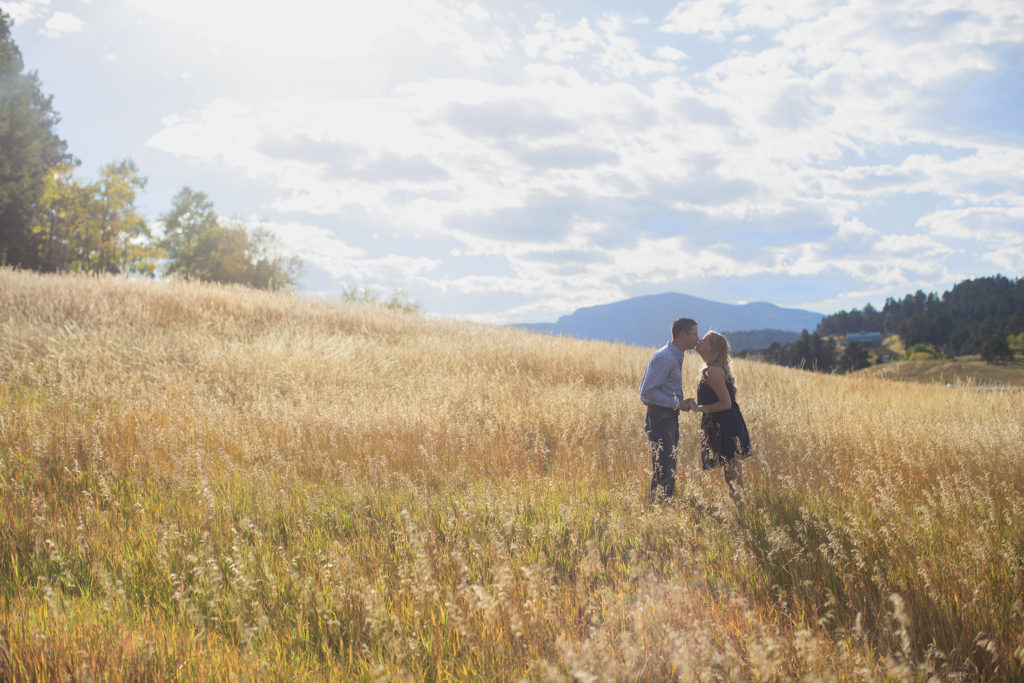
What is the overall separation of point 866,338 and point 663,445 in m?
149

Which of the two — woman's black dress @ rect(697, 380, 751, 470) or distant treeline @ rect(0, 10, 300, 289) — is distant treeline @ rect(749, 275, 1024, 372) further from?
woman's black dress @ rect(697, 380, 751, 470)

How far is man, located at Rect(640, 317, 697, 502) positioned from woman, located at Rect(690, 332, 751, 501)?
341mm

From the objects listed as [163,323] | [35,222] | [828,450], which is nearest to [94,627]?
[828,450]

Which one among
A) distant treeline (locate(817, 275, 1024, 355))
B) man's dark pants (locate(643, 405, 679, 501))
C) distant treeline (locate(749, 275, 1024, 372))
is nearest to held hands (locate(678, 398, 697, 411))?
man's dark pants (locate(643, 405, 679, 501))

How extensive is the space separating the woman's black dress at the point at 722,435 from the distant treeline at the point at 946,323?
6803 cm

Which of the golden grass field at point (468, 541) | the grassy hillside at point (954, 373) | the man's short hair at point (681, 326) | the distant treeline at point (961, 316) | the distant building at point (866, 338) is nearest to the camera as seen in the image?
the golden grass field at point (468, 541)

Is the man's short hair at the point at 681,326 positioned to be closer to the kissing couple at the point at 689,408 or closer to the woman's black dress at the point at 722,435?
the kissing couple at the point at 689,408

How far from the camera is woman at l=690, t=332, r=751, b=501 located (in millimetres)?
5500

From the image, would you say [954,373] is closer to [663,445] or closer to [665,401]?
[663,445]

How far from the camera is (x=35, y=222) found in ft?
121

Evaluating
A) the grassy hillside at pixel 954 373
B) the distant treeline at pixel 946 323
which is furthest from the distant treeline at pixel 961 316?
the grassy hillside at pixel 954 373

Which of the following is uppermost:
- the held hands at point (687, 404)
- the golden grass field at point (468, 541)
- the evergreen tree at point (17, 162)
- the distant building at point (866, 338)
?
the evergreen tree at point (17, 162)

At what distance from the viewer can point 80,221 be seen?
38.1 m

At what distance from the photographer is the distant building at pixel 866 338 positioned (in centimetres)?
12481
